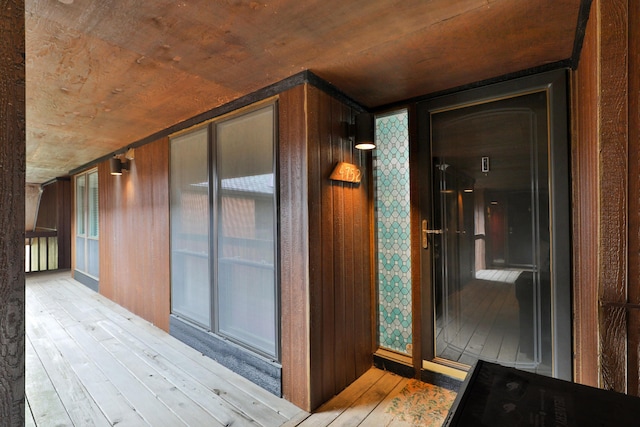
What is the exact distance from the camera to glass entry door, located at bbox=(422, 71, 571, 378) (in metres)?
1.84

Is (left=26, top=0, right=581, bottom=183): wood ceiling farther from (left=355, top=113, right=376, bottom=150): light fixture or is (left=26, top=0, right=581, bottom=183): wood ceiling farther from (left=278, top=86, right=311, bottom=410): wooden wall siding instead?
(left=278, top=86, right=311, bottom=410): wooden wall siding

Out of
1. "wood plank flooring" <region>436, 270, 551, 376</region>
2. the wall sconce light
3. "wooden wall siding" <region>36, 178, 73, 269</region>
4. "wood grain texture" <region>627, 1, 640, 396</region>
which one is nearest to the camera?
"wood grain texture" <region>627, 1, 640, 396</region>

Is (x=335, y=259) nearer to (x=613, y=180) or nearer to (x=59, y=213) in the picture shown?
(x=613, y=180)

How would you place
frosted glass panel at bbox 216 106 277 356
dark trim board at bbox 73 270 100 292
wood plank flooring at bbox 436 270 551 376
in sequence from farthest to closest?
1. dark trim board at bbox 73 270 100 292
2. frosted glass panel at bbox 216 106 277 356
3. wood plank flooring at bbox 436 270 551 376

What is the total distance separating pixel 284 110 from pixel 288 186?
52cm

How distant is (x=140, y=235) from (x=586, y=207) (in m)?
4.13

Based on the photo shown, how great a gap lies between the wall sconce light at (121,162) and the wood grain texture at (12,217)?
11.4 feet

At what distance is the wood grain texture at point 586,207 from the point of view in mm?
1157

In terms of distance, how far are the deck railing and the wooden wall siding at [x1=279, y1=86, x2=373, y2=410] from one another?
24.8ft

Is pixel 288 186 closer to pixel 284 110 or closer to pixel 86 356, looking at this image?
pixel 284 110

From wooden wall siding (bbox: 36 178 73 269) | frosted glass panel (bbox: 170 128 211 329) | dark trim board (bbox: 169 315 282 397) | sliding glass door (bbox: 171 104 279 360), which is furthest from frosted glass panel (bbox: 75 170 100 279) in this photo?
dark trim board (bbox: 169 315 282 397)

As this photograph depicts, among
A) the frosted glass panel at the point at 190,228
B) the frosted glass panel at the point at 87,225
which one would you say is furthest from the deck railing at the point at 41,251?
the frosted glass panel at the point at 190,228

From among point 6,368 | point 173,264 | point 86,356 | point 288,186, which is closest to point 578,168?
point 288,186

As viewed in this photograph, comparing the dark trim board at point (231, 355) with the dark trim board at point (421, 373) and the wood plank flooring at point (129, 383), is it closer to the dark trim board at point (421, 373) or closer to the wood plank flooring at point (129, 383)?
the wood plank flooring at point (129, 383)
